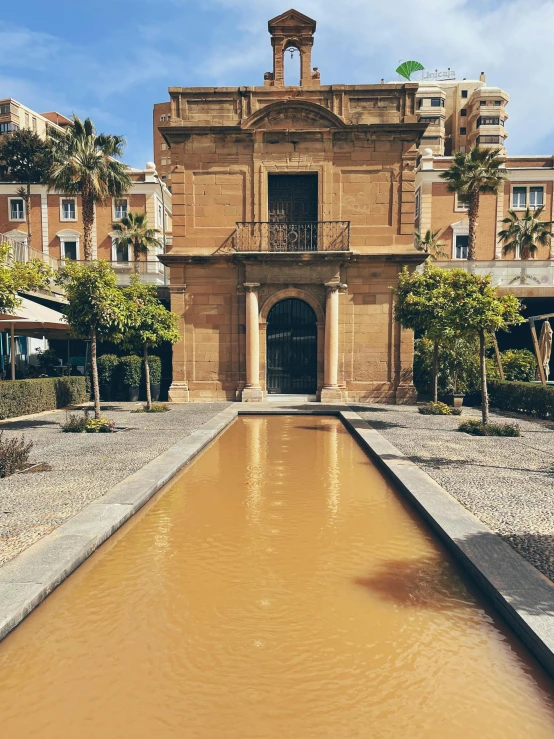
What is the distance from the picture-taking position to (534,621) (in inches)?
139

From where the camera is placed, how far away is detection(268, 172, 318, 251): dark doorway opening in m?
20.2

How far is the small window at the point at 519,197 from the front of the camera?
38938mm

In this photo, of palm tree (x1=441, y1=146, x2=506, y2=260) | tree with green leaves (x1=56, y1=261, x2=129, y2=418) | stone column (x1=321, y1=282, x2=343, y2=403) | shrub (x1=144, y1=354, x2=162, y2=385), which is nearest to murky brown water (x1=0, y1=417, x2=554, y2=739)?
tree with green leaves (x1=56, y1=261, x2=129, y2=418)

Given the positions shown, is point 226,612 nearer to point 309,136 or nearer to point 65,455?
point 65,455

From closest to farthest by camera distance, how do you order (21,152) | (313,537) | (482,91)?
(313,537) < (21,152) < (482,91)

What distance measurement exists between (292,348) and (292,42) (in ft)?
39.3

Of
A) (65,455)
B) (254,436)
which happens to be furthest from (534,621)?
(254,436)

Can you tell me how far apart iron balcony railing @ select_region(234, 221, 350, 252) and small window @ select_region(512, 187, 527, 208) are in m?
25.7

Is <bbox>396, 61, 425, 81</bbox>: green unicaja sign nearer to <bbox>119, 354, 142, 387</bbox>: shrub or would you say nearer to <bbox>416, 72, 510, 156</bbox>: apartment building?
<bbox>416, 72, 510, 156</bbox>: apartment building

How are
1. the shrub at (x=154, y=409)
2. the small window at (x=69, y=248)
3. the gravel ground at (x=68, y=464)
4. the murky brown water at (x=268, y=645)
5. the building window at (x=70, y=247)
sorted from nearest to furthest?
1. the murky brown water at (x=268, y=645)
2. the gravel ground at (x=68, y=464)
3. the shrub at (x=154, y=409)
4. the building window at (x=70, y=247)
5. the small window at (x=69, y=248)

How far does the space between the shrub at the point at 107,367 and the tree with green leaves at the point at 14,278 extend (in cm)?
833

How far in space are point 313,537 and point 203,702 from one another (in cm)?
270

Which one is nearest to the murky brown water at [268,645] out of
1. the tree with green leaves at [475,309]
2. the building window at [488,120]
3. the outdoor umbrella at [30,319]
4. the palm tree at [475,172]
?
the tree with green leaves at [475,309]

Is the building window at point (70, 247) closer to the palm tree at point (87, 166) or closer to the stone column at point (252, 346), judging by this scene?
the palm tree at point (87, 166)
